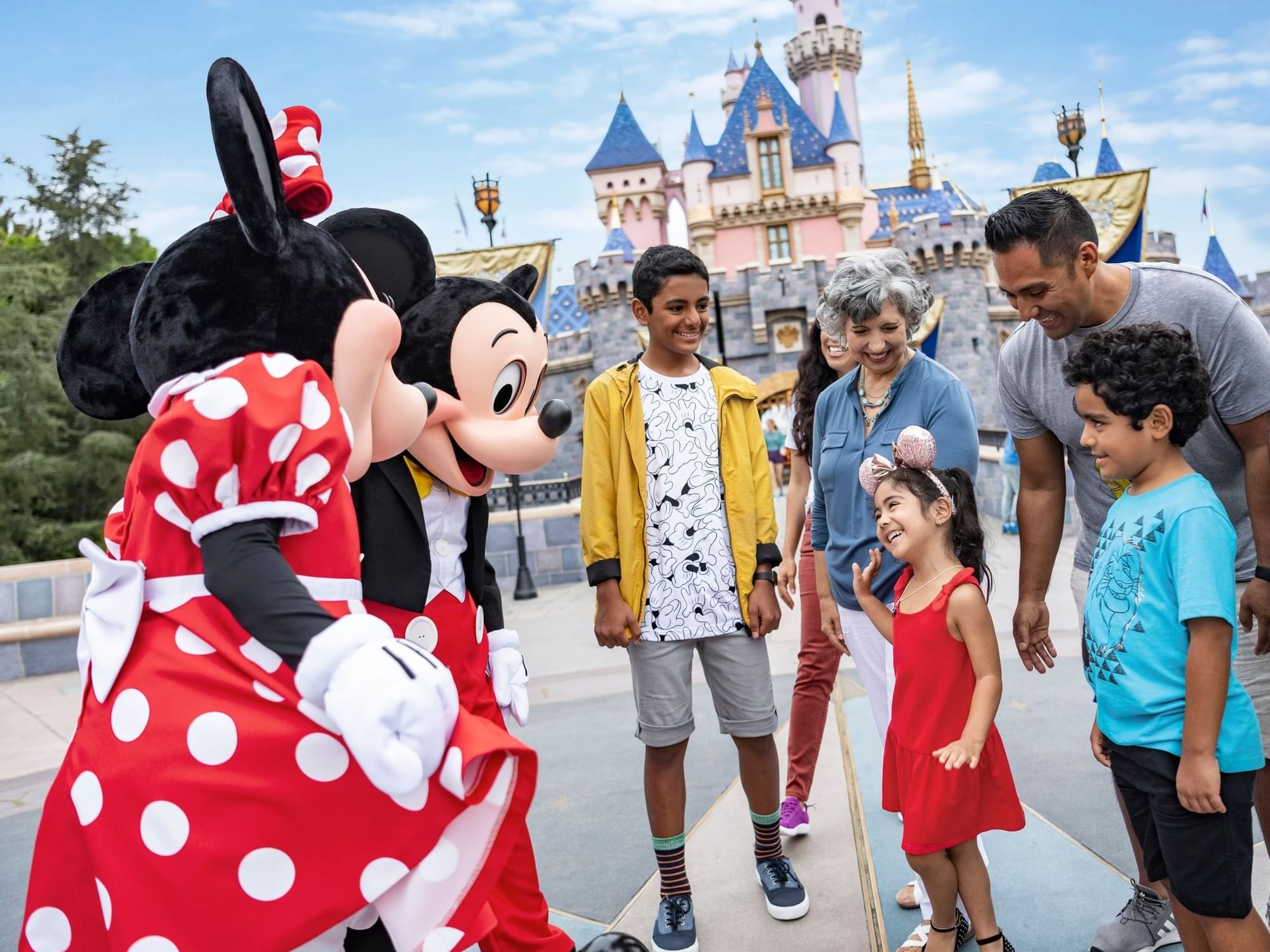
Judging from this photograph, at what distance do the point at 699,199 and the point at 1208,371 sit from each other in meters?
30.0

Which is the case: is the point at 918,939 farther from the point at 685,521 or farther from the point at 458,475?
the point at 458,475

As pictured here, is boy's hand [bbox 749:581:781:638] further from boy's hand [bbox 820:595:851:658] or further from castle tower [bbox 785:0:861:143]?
castle tower [bbox 785:0:861:143]

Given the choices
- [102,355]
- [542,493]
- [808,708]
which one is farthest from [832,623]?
[542,493]

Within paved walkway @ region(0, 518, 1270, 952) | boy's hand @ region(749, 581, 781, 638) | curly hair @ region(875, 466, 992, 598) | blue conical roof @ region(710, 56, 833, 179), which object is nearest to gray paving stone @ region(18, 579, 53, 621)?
paved walkway @ region(0, 518, 1270, 952)

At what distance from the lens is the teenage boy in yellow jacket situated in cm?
263

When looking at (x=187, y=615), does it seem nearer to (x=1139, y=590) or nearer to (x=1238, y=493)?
(x=1139, y=590)

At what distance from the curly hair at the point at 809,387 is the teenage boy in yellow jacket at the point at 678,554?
804 millimetres

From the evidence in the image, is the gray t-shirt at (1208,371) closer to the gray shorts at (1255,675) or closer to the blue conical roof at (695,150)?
the gray shorts at (1255,675)

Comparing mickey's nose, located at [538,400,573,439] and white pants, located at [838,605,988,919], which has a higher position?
mickey's nose, located at [538,400,573,439]

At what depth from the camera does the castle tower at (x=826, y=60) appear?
35.9 metres

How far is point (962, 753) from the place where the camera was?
2031 mm

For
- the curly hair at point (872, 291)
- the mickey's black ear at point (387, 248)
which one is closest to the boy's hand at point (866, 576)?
the curly hair at point (872, 291)

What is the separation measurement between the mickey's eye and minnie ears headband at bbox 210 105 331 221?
536 mm

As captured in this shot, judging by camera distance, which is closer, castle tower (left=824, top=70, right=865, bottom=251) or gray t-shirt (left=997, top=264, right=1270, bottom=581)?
gray t-shirt (left=997, top=264, right=1270, bottom=581)
